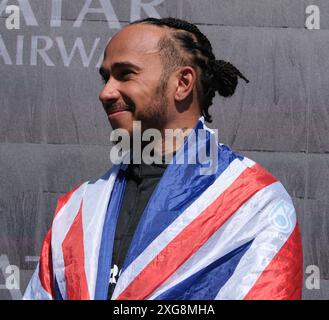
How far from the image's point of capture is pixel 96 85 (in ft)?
12.9

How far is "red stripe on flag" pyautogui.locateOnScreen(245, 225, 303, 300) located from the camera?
7.34 ft

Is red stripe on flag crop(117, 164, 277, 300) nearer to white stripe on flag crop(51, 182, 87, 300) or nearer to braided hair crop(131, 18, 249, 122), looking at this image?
white stripe on flag crop(51, 182, 87, 300)

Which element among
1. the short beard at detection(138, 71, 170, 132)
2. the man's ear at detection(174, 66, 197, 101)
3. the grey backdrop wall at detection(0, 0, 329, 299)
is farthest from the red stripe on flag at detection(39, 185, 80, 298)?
the grey backdrop wall at detection(0, 0, 329, 299)

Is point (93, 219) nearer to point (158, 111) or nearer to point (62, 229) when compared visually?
point (62, 229)

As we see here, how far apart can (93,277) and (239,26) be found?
199cm

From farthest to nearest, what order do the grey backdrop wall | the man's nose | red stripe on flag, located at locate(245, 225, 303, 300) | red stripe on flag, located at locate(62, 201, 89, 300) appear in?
1. the grey backdrop wall
2. the man's nose
3. red stripe on flag, located at locate(62, 201, 89, 300)
4. red stripe on flag, located at locate(245, 225, 303, 300)

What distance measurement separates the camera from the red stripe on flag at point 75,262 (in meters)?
2.37

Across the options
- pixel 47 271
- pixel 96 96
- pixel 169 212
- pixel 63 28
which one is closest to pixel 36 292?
pixel 47 271

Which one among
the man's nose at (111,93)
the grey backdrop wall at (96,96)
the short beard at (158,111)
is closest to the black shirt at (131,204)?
the short beard at (158,111)

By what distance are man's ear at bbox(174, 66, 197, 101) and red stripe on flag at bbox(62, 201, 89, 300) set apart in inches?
20.7

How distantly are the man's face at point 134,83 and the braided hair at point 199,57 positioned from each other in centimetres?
7

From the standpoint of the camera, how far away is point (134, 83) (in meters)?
2.46
